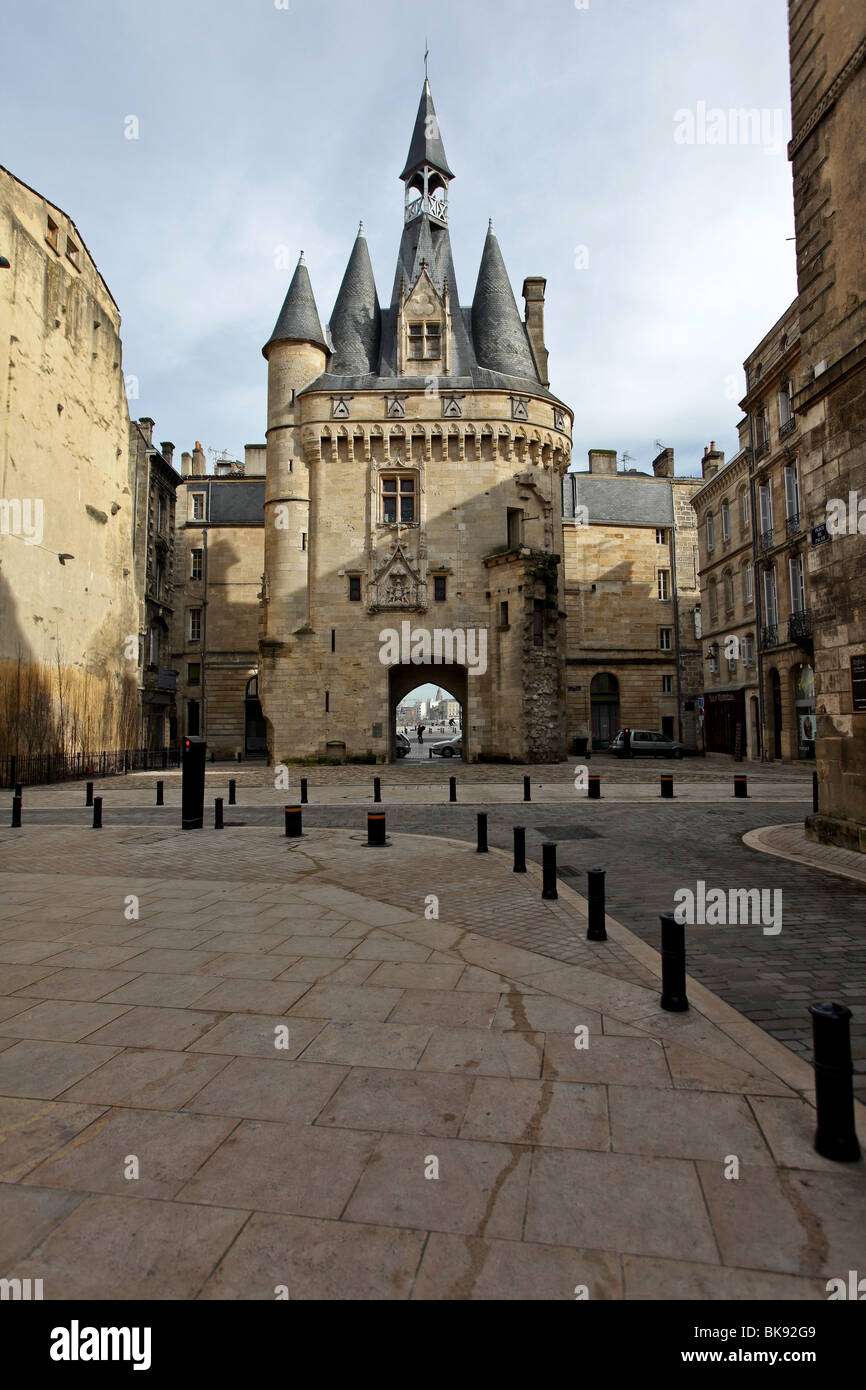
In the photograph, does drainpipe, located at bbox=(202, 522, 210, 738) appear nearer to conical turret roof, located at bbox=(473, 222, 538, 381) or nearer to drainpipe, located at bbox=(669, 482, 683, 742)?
Answer: conical turret roof, located at bbox=(473, 222, 538, 381)

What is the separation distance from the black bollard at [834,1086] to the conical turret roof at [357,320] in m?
32.2

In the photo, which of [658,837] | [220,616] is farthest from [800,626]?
[220,616]

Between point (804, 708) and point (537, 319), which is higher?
point (537, 319)

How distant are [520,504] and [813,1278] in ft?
98.1

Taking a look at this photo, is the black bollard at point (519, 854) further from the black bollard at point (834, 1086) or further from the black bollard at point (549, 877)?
the black bollard at point (834, 1086)

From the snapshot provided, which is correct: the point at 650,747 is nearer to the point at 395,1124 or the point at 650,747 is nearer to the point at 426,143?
the point at 426,143

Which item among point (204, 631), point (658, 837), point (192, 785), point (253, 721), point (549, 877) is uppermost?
point (204, 631)

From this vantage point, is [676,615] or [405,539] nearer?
[405,539]

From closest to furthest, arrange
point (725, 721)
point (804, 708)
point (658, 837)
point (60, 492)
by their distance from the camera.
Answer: point (658, 837)
point (60, 492)
point (804, 708)
point (725, 721)

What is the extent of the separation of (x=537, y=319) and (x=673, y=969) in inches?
1469

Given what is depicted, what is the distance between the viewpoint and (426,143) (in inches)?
1302

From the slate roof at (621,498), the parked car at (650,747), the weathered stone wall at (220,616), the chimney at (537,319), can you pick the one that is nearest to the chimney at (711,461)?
the slate roof at (621,498)

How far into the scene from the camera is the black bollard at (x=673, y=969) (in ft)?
14.2

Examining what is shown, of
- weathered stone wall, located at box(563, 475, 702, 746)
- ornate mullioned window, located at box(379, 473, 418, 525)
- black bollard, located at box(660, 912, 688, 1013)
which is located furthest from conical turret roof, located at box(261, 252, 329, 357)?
black bollard, located at box(660, 912, 688, 1013)
